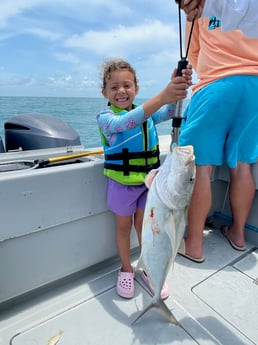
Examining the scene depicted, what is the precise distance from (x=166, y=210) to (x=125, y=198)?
49cm

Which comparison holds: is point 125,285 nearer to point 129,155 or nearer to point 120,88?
point 129,155

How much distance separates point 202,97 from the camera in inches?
73.7

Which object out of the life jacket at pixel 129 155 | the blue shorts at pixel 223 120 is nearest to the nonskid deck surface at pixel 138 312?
the life jacket at pixel 129 155

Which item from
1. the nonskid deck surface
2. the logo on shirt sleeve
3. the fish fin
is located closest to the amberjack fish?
the fish fin

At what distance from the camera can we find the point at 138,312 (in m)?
1.71

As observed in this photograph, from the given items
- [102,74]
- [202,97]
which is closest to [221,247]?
[202,97]

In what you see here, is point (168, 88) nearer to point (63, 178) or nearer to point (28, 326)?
point (63, 178)

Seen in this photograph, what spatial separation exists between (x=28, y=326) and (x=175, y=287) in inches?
38.7

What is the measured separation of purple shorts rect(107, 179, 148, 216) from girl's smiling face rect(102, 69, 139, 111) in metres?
0.52

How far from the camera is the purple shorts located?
1.78 meters

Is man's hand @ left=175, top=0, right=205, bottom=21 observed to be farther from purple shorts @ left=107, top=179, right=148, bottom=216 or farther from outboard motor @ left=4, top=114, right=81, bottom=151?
outboard motor @ left=4, top=114, right=81, bottom=151

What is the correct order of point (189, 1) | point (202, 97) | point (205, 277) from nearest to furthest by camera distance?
point (189, 1)
point (202, 97)
point (205, 277)

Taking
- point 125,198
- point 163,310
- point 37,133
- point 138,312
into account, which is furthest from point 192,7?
point 37,133

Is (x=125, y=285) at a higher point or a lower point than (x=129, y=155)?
lower
